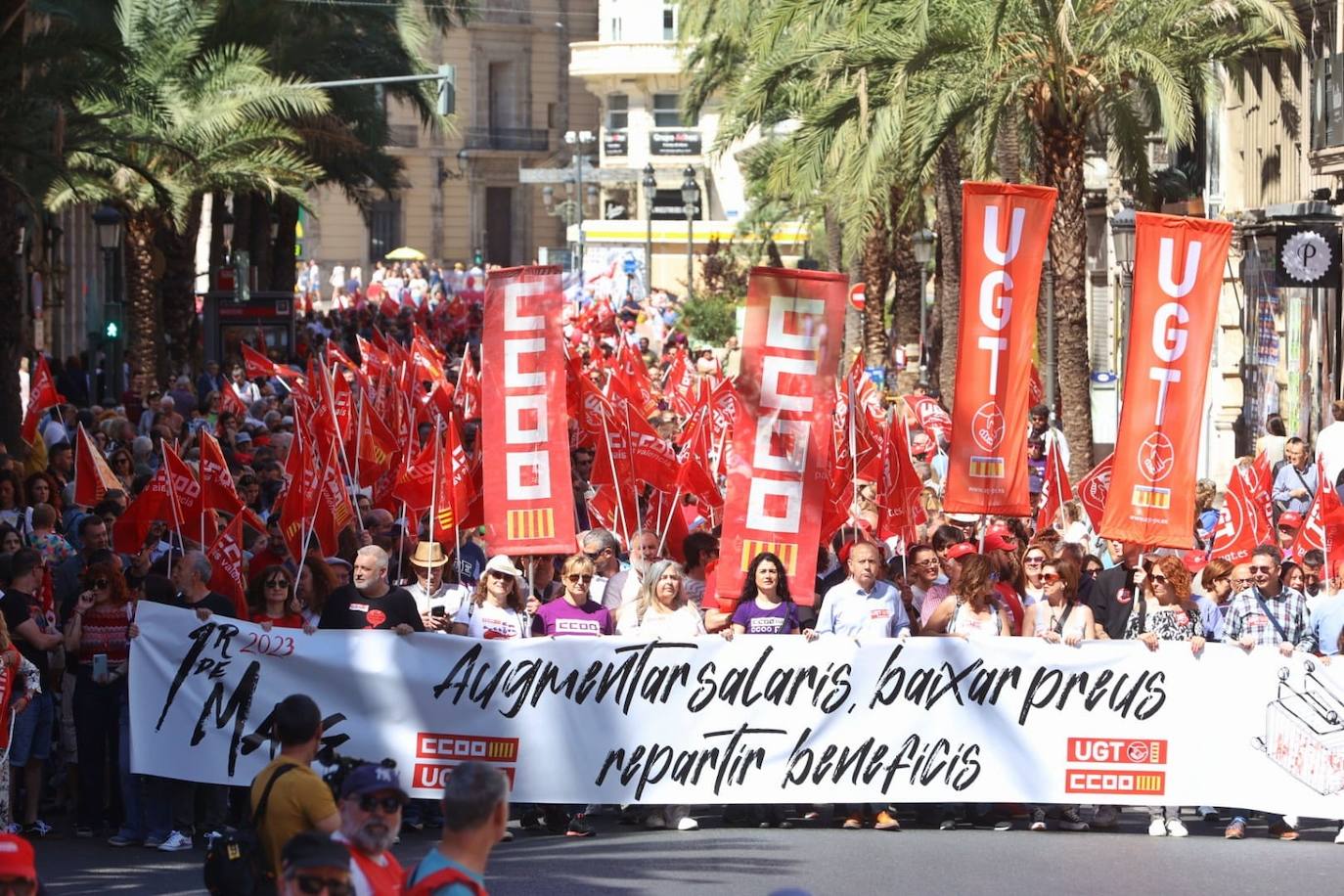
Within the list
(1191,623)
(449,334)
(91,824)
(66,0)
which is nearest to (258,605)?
(91,824)

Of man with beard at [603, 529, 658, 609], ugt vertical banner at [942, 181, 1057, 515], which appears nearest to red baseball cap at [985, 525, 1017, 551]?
ugt vertical banner at [942, 181, 1057, 515]

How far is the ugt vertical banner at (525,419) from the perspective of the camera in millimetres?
12547

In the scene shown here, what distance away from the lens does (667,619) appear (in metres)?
11.2

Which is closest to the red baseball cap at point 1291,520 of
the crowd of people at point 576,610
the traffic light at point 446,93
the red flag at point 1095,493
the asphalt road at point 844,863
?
the red flag at point 1095,493

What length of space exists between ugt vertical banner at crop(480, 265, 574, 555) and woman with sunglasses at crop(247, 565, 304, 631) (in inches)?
67.8

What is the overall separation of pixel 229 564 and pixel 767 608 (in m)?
3.03

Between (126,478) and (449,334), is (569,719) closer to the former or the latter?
(126,478)

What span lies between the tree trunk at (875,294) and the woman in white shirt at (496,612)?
23672 millimetres

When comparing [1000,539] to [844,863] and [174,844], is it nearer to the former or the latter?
[844,863]

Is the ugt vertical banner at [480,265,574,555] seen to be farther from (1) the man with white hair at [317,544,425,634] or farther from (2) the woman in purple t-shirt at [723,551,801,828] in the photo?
(2) the woman in purple t-shirt at [723,551,801,828]

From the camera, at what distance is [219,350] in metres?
36.0

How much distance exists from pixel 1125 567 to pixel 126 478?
7.72m

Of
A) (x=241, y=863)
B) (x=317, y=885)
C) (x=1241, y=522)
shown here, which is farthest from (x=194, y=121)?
(x=317, y=885)

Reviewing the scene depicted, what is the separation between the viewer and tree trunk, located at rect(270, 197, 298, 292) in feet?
135
